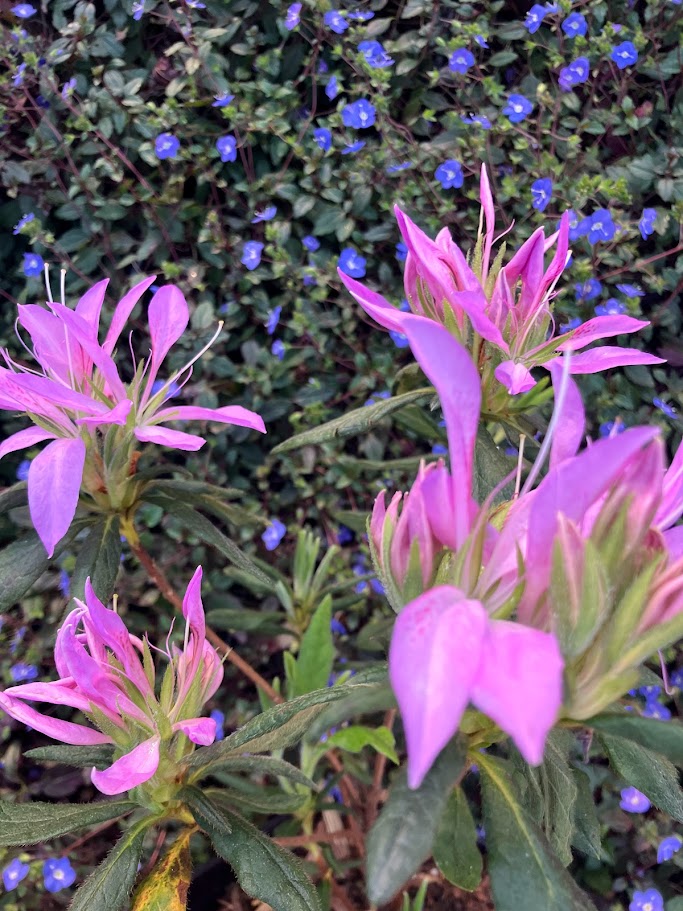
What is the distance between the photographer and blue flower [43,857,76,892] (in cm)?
138

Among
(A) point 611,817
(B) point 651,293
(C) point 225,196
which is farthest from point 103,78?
(A) point 611,817

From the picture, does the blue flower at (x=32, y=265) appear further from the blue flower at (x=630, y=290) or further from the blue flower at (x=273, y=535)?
the blue flower at (x=630, y=290)

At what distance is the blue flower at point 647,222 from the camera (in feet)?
4.73

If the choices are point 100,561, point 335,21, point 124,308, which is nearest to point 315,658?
point 100,561

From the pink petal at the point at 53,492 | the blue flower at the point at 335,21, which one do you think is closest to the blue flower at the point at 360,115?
the blue flower at the point at 335,21

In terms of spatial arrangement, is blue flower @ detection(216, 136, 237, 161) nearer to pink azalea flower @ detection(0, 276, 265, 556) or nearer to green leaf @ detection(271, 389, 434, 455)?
pink azalea flower @ detection(0, 276, 265, 556)

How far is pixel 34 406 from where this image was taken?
2.62 feet

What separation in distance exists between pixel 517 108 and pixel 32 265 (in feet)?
3.74

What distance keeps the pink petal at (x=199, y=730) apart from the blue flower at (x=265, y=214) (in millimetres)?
1218

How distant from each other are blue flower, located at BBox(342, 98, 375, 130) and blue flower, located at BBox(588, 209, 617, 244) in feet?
1.73

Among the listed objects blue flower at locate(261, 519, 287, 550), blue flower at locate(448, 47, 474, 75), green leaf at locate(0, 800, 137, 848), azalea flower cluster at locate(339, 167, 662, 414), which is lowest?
blue flower at locate(261, 519, 287, 550)

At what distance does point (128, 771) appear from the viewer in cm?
64

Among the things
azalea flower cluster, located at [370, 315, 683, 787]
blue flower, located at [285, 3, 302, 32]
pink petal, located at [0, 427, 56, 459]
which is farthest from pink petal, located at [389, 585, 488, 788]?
blue flower, located at [285, 3, 302, 32]

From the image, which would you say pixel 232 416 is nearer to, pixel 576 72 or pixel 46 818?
pixel 46 818
